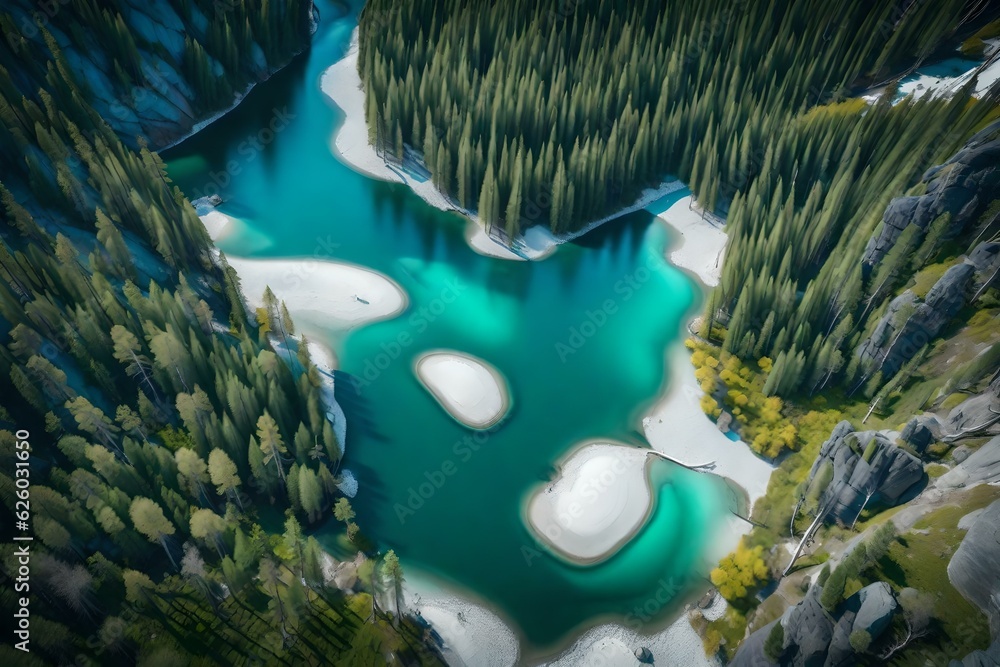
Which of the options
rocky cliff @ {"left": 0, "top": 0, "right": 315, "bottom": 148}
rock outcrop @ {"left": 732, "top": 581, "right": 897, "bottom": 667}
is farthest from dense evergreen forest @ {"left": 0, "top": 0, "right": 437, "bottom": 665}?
rock outcrop @ {"left": 732, "top": 581, "right": 897, "bottom": 667}

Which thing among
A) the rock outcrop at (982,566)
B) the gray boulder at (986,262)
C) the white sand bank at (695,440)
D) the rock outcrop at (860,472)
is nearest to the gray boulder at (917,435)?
the rock outcrop at (860,472)

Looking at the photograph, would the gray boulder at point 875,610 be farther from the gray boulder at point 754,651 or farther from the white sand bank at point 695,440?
the white sand bank at point 695,440

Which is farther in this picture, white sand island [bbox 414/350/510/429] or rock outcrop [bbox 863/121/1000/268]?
white sand island [bbox 414/350/510/429]

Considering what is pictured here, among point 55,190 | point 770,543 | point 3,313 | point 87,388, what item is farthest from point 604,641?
point 55,190

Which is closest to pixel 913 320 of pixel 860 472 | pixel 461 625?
pixel 860 472

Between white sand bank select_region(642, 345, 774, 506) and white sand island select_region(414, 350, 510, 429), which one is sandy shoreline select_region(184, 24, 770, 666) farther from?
white sand island select_region(414, 350, 510, 429)

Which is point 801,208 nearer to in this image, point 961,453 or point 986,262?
point 986,262
